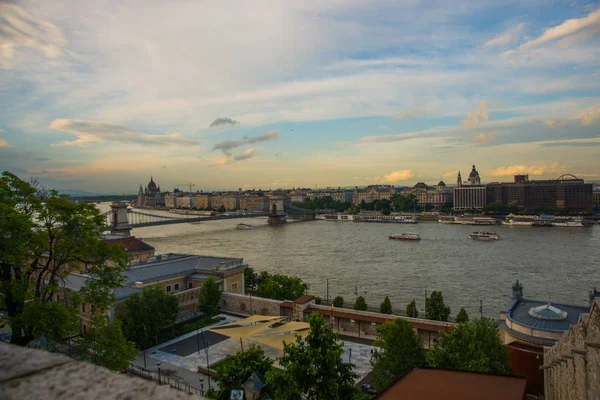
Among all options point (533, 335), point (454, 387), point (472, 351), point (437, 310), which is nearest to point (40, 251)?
point (454, 387)

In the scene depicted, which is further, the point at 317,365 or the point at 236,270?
the point at 236,270

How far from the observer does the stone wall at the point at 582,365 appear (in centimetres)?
319

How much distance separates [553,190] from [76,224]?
80.6 meters

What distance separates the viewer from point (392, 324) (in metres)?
8.09

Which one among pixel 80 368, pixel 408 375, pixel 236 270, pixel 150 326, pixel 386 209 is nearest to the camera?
pixel 80 368

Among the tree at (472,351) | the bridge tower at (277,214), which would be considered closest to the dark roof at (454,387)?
the tree at (472,351)

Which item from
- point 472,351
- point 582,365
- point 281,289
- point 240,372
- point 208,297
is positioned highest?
point 582,365

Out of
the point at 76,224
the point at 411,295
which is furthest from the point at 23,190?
the point at 411,295

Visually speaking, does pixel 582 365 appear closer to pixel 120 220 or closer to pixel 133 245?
pixel 133 245

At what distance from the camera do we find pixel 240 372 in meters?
6.94

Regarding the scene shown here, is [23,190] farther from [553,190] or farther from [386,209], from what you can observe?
[553,190]

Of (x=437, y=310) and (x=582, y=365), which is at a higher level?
(x=582, y=365)

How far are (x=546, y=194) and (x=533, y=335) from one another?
244 feet

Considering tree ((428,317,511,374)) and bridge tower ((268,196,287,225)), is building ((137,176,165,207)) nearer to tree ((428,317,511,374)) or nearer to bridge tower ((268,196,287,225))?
bridge tower ((268,196,287,225))
